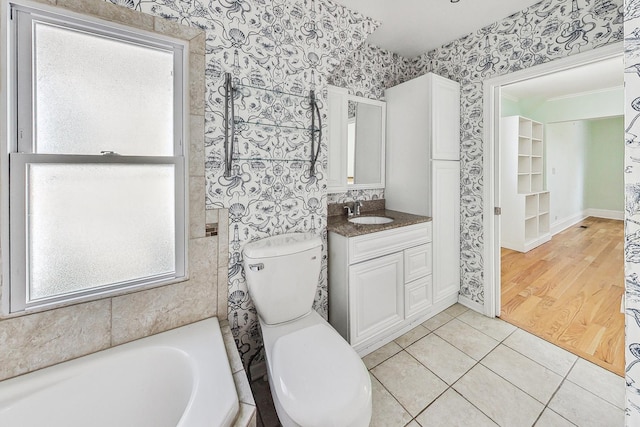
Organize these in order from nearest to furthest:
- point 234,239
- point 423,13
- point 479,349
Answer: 1. point 234,239
2. point 479,349
3. point 423,13

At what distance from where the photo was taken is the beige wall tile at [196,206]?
4.45 feet

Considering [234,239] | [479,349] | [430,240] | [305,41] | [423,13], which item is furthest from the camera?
[430,240]

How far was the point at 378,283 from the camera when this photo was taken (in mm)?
1823

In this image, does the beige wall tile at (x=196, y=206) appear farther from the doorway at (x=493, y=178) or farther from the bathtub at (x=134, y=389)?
the doorway at (x=493, y=178)

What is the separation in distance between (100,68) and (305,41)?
1.12 metres

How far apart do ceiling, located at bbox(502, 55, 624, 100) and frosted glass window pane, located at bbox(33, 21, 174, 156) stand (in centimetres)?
354

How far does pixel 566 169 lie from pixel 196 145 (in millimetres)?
6785

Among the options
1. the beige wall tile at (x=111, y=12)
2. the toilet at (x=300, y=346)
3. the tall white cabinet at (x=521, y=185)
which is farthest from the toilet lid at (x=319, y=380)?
the tall white cabinet at (x=521, y=185)

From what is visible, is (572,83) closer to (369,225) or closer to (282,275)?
(369,225)

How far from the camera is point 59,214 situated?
3.70ft

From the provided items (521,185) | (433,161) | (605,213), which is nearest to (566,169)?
(605,213)

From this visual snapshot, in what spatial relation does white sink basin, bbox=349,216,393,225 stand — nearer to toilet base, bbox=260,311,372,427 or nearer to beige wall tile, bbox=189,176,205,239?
toilet base, bbox=260,311,372,427

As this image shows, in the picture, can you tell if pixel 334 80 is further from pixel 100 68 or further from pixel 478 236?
pixel 478 236

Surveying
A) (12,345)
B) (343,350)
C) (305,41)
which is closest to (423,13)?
(305,41)
